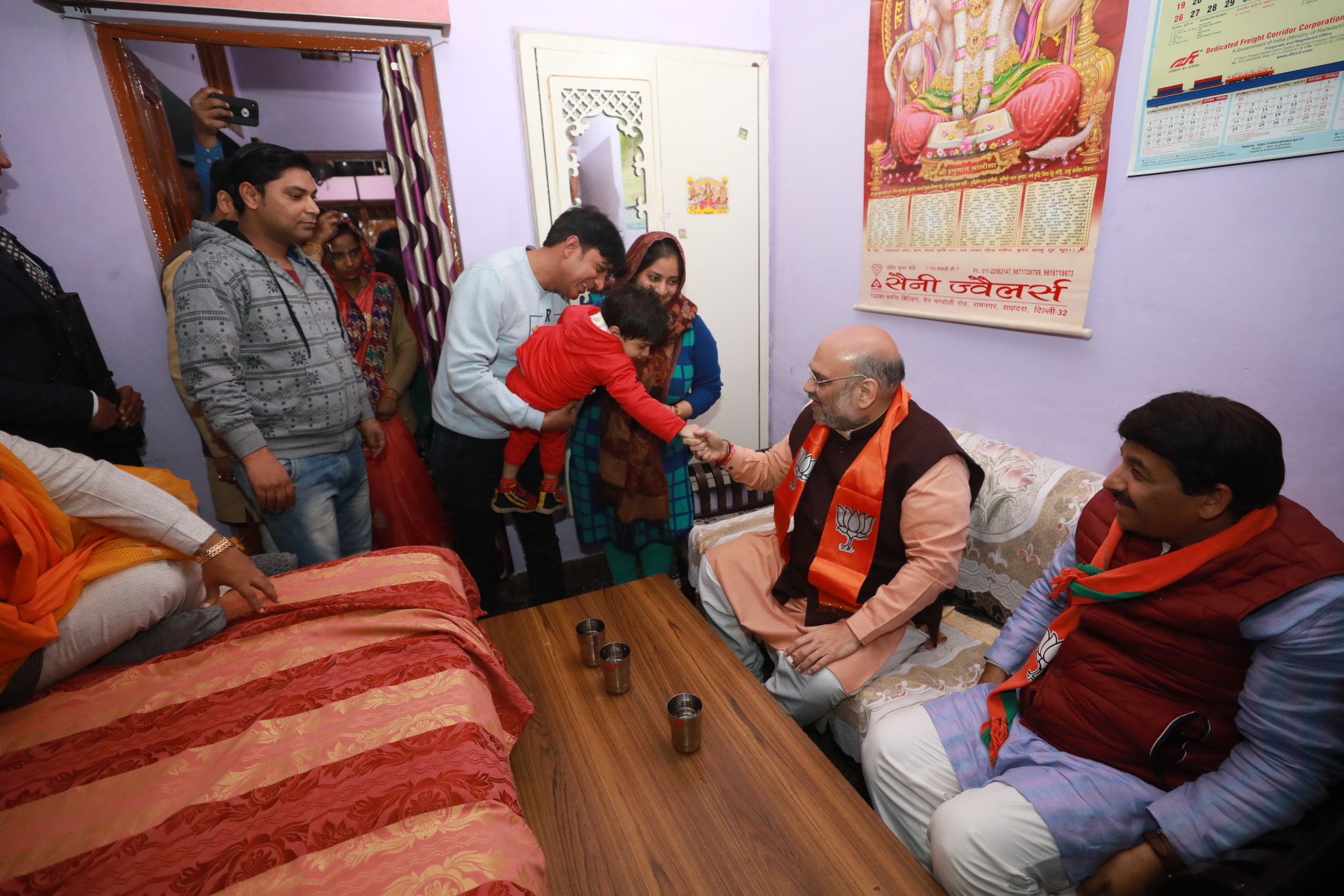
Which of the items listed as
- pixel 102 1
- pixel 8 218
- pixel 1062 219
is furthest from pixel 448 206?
pixel 1062 219

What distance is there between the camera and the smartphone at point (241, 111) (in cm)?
224

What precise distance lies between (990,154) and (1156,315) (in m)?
0.69

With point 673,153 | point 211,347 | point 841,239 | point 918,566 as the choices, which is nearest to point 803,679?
point 918,566

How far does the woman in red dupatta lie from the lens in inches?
101

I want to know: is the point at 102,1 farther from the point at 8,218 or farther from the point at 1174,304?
the point at 1174,304

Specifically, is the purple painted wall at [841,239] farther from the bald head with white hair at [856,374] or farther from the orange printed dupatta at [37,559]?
the orange printed dupatta at [37,559]

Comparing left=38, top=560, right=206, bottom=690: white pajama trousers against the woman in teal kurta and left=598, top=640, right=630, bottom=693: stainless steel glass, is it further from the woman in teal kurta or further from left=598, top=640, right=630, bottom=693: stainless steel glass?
the woman in teal kurta

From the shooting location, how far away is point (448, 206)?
2.52 m

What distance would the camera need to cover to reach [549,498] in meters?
2.35

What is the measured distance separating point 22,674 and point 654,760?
1.29 m

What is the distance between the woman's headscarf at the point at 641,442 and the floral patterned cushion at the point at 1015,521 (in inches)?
42.4

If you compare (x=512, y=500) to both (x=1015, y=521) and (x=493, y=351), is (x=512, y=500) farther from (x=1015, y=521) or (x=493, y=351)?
(x=1015, y=521)

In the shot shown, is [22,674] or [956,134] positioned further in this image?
[956,134]

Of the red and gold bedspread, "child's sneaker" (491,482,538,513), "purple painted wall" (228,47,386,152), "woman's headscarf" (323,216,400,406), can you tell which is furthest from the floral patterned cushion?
"purple painted wall" (228,47,386,152)
